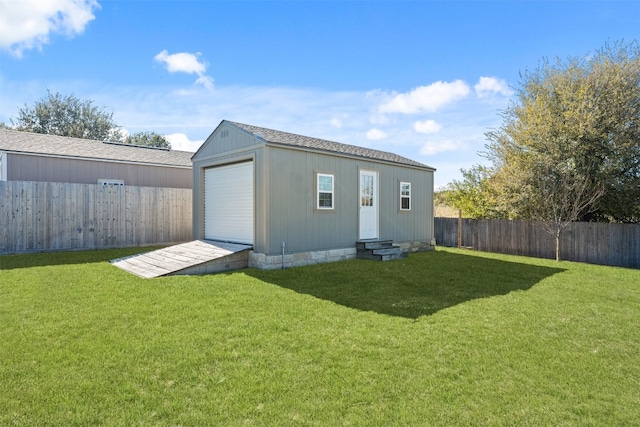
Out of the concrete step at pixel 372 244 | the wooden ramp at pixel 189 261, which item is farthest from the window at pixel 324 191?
the wooden ramp at pixel 189 261

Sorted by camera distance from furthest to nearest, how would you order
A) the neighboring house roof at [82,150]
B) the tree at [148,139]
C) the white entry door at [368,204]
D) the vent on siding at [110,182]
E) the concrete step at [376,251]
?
1. the tree at [148,139]
2. the vent on siding at [110,182]
3. the neighboring house roof at [82,150]
4. the white entry door at [368,204]
5. the concrete step at [376,251]

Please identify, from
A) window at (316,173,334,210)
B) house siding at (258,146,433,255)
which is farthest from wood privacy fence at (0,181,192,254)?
window at (316,173,334,210)

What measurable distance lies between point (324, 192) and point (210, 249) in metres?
3.31

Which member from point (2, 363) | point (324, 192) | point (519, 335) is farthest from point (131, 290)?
point (519, 335)

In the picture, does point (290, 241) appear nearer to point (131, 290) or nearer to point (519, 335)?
point (131, 290)

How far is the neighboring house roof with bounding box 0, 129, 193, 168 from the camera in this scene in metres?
12.1

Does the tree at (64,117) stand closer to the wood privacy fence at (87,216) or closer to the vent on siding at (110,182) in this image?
the vent on siding at (110,182)

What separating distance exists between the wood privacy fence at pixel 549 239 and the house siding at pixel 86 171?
465 inches

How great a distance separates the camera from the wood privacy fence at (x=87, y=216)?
949cm

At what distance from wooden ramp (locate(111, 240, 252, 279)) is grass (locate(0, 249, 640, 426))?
2.77 ft

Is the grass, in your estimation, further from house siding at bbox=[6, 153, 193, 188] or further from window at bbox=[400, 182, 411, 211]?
house siding at bbox=[6, 153, 193, 188]

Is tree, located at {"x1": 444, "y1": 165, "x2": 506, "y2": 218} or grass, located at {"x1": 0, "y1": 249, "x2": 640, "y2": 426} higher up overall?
tree, located at {"x1": 444, "y1": 165, "x2": 506, "y2": 218}

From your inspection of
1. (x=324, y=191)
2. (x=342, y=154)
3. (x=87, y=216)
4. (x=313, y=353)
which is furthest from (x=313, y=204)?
(x=87, y=216)

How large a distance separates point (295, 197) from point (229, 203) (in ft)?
7.17
